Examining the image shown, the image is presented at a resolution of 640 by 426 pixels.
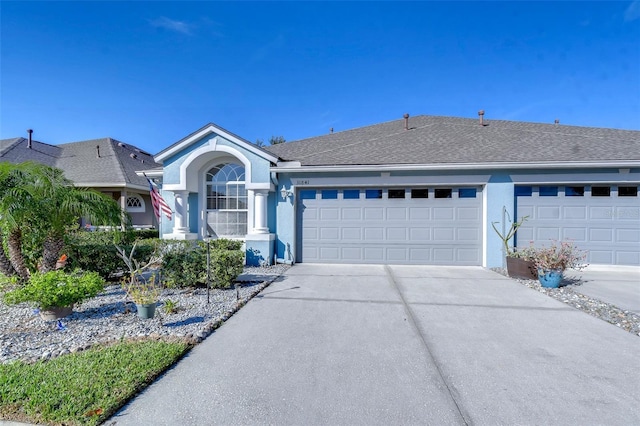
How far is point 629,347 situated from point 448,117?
1092 cm

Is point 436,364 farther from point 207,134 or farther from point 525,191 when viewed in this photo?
point 207,134

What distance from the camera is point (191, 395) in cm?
253

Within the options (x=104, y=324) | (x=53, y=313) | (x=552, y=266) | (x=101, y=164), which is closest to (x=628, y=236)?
(x=552, y=266)

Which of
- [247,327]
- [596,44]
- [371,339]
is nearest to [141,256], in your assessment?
[247,327]

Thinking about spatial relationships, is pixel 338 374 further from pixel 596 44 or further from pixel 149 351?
pixel 596 44

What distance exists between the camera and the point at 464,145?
9.26 m

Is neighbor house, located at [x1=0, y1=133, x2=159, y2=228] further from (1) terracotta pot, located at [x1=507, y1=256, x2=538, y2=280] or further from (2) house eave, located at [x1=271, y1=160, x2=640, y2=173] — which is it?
(1) terracotta pot, located at [x1=507, y1=256, x2=538, y2=280]

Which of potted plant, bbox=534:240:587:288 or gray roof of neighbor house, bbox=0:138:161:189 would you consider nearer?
potted plant, bbox=534:240:587:288

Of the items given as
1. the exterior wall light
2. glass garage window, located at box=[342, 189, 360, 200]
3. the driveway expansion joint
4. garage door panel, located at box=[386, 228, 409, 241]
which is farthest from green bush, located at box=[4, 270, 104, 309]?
garage door panel, located at box=[386, 228, 409, 241]

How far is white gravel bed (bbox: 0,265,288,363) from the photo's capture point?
339 cm

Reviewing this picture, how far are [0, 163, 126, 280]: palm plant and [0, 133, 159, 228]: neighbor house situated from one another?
8.94m

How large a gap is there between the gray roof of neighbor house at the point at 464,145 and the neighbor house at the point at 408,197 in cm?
8

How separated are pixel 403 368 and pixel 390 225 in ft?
19.4

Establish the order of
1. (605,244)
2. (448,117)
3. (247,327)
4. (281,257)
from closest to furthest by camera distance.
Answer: (247,327)
(605,244)
(281,257)
(448,117)
